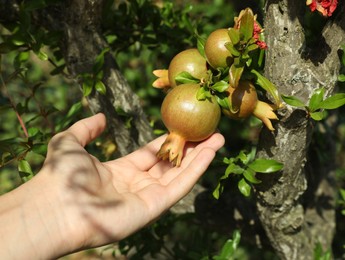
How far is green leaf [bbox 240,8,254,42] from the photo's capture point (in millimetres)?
1062

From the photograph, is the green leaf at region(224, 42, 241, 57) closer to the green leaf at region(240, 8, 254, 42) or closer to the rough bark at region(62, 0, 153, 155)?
the green leaf at region(240, 8, 254, 42)

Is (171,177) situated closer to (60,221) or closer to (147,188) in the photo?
(147,188)

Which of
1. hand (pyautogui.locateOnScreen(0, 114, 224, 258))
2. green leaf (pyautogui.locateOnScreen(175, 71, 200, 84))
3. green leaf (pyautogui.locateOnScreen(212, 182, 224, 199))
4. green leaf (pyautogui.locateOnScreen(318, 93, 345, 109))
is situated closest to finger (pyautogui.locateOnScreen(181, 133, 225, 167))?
hand (pyautogui.locateOnScreen(0, 114, 224, 258))

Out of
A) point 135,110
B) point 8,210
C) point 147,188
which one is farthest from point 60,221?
point 135,110

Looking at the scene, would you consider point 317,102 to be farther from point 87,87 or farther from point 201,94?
point 87,87

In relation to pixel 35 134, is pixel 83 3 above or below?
above

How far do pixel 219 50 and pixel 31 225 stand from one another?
736 mm

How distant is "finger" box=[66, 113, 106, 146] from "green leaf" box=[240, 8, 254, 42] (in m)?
0.65

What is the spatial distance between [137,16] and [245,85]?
793 mm

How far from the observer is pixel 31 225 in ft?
4.24

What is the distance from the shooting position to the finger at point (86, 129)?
4.86 feet

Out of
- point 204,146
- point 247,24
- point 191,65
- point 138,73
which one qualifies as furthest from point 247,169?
point 138,73

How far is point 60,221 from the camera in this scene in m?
1.30

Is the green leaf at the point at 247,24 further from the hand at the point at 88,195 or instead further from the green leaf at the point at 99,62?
the green leaf at the point at 99,62
